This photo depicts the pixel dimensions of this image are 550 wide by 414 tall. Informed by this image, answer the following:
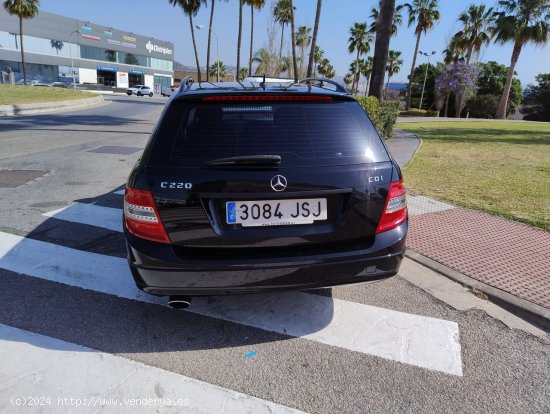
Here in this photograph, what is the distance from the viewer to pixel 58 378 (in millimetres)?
2434

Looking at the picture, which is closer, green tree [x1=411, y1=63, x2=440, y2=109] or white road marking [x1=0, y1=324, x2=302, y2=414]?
white road marking [x1=0, y1=324, x2=302, y2=414]

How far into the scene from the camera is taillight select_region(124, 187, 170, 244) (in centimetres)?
256

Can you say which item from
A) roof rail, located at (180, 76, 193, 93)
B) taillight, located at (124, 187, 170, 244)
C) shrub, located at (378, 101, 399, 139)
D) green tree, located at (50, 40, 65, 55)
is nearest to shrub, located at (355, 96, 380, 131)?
shrub, located at (378, 101, 399, 139)

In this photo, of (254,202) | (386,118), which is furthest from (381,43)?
(254,202)

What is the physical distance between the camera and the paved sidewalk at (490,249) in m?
3.66

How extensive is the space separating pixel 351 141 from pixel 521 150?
1285 centimetres

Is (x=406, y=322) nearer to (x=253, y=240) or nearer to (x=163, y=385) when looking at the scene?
(x=253, y=240)

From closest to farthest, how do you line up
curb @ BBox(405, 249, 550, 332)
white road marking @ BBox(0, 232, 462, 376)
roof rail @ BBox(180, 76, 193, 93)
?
white road marking @ BBox(0, 232, 462, 376) < roof rail @ BBox(180, 76, 193, 93) < curb @ BBox(405, 249, 550, 332)

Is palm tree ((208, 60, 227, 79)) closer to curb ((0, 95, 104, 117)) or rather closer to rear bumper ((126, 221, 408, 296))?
curb ((0, 95, 104, 117))

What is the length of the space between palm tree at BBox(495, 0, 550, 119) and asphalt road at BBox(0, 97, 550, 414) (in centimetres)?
4244

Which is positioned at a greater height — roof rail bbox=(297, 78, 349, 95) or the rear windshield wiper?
roof rail bbox=(297, 78, 349, 95)

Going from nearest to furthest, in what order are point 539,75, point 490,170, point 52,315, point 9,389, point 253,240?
point 9,389 → point 253,240 → point 52,315 → point 490,170 → point 539,75

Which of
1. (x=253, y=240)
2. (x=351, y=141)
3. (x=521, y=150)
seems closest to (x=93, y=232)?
(x=253, y=240)

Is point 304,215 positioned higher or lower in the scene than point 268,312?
higher
